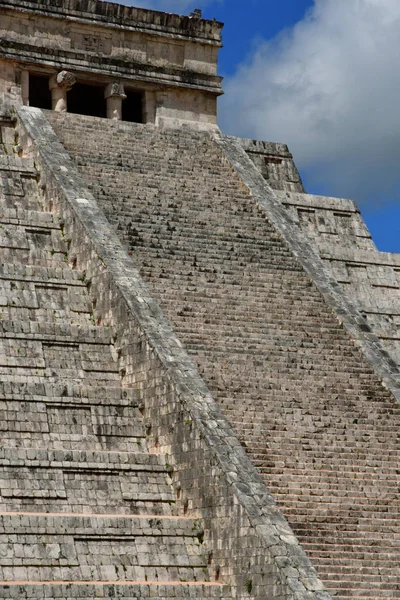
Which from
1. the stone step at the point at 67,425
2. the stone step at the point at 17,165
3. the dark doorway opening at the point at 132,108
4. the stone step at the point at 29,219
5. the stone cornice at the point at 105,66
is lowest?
the stone step at the point at 67,425

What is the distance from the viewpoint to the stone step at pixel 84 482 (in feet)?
47.9

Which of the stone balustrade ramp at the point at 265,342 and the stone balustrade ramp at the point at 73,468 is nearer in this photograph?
the stone balustrade ramp at the point at 73,468

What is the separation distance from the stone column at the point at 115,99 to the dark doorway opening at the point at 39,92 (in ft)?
3.34

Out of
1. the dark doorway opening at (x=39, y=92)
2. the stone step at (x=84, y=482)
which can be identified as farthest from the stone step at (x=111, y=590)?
the dark doorway opening at (x=39, y=92)

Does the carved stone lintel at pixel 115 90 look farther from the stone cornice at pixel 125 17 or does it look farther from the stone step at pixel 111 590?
the stone step at pixel 111 590

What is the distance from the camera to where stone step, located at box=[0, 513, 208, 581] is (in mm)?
13719

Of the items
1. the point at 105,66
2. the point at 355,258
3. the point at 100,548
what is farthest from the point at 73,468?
the point at 105,66

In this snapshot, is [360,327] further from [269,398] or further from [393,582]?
[393,582]

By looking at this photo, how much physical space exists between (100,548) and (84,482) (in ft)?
3.22

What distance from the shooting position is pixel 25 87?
23031 mm

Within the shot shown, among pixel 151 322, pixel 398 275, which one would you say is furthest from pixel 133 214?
pixel 398 275

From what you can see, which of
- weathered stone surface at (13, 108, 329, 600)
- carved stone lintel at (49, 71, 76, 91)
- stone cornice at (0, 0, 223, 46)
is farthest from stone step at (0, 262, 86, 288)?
stone cornice at (0, 0, 223, 46)

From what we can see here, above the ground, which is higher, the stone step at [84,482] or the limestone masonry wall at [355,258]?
the limestone masonry wall at [355,258]

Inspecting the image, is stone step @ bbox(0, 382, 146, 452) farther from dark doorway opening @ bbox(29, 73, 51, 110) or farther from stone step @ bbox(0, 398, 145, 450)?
dark doorway opening @ bbox(29, 73, 51, 110)
